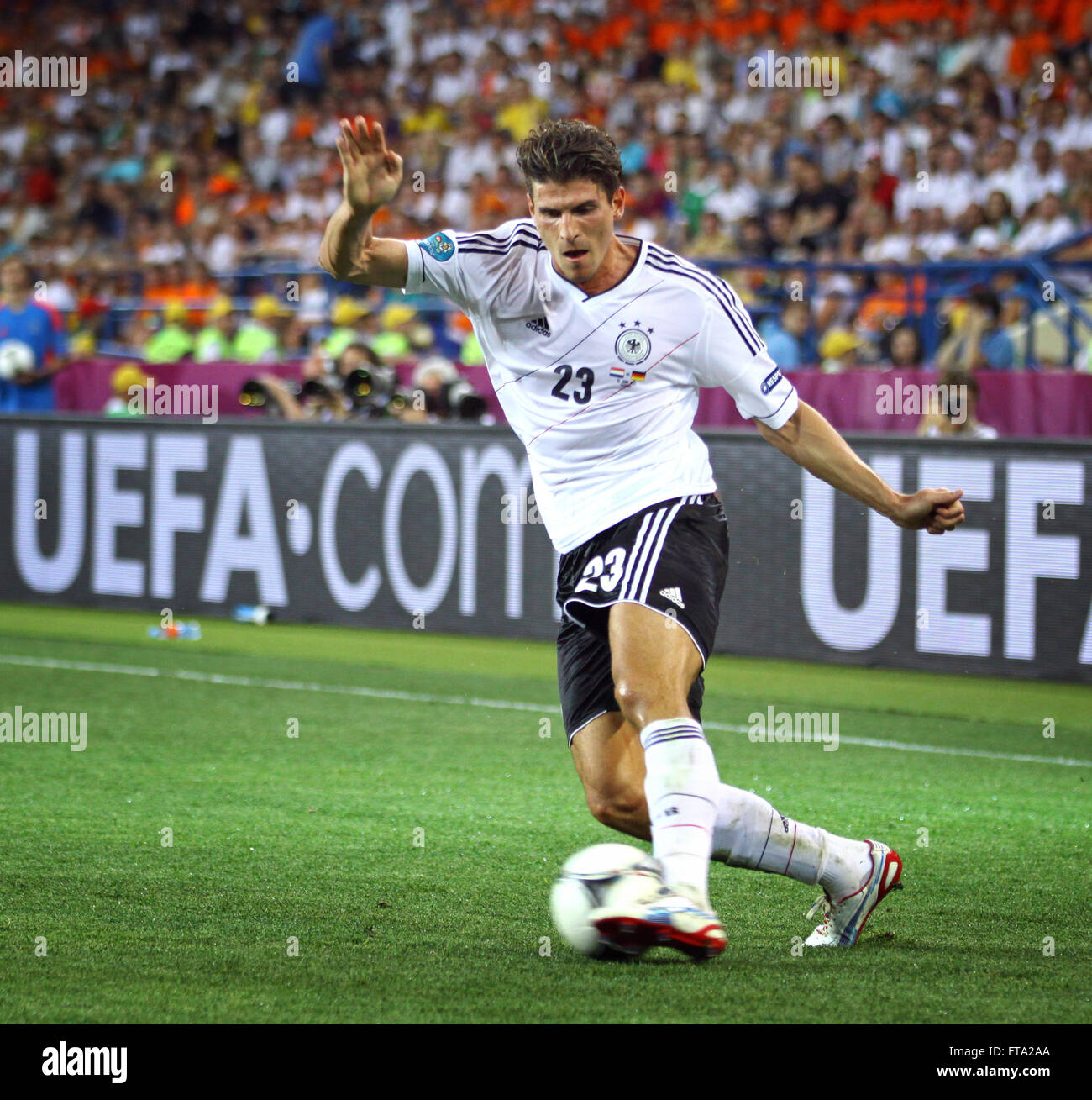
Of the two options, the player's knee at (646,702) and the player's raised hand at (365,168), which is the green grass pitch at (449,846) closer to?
the player's knee at (646,702)

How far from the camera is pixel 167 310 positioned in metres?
17.2

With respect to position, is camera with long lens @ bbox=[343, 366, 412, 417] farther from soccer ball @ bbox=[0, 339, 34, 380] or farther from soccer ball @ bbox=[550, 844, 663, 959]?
soccer ball @ bbox=[550, 844, 663, 959]

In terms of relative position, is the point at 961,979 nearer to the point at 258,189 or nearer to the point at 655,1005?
the point at 655,1005

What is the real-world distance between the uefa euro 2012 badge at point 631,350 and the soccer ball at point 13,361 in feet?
36.8

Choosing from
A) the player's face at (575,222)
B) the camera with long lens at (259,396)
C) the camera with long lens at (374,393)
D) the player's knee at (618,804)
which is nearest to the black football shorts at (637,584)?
the player's knee at (618,804)

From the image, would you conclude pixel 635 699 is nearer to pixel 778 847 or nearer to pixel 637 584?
pixel 637 584

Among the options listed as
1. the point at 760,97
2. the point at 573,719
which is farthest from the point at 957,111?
the point at 573,719

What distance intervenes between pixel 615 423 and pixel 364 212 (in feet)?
2.59

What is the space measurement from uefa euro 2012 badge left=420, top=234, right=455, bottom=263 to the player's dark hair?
25 cm

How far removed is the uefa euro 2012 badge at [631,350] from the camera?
4.35m

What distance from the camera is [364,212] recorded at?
13.8 feet

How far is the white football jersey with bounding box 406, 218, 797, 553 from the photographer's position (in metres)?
4.35

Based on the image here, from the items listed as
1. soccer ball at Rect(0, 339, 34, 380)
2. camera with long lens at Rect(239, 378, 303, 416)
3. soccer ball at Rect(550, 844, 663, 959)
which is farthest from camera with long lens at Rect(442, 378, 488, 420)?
soccer ball at Rect(550, 844, 663, 959)

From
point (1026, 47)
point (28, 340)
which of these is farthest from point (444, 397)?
point (1026, 47)
